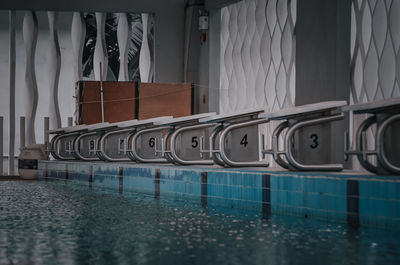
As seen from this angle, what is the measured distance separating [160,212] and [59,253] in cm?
192

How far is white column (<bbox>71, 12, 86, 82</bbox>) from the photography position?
458 inches

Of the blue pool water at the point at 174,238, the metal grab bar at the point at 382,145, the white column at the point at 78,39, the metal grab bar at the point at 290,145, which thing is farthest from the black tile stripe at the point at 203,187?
the white column at the point at 78,39

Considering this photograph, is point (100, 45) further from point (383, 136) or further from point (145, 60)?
point (383, 136)

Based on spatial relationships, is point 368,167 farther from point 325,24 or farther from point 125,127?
point 125,127

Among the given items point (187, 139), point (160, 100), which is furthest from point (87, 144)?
point (187, 139)

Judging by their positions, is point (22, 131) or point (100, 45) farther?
point (100, 45)

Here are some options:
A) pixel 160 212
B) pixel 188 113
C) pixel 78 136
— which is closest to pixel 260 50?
pixel 188 113

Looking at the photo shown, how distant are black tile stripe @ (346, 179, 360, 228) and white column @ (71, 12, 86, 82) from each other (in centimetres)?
811

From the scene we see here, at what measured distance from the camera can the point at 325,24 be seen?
7566 millimetres

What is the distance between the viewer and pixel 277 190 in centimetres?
498

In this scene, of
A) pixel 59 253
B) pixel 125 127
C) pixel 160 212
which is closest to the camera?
pixel 59 253

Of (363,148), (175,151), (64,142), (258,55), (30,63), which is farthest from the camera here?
(30,63)

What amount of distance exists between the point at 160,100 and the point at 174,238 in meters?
7.29

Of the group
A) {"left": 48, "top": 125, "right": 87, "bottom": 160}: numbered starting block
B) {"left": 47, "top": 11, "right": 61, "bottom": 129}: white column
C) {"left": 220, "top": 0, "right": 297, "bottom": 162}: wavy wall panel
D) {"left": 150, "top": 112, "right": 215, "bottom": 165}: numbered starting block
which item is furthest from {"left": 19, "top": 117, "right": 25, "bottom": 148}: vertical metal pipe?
{"left": 150, "top": 112, "right": 215, "bottom": 165}: numbered starting block
